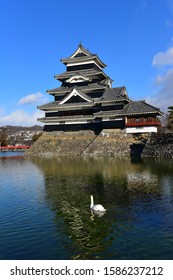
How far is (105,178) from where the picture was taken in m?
21.6

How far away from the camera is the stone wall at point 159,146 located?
117ft

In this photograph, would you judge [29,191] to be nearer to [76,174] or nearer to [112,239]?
[76,174]

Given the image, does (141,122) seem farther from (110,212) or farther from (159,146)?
(110,212)

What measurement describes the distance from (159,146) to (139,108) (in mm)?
7501

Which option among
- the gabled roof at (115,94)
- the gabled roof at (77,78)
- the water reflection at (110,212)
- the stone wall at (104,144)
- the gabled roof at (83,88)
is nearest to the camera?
the water reflection at (110,212)

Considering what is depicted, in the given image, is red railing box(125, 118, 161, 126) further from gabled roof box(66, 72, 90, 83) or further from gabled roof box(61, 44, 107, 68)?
gabled roof box(61, 44, 107, 68)

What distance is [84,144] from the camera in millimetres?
44031

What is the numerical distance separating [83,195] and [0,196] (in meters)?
5.11

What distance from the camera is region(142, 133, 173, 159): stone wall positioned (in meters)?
35.6

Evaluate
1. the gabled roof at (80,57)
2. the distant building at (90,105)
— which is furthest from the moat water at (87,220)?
the gabled roof at (80,57)

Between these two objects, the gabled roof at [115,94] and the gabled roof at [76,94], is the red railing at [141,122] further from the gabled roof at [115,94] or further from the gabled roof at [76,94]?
the gabled roof at [76,94]

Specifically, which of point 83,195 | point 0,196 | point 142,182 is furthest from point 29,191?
point 142,182

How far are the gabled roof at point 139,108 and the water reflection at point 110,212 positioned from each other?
18822 mm

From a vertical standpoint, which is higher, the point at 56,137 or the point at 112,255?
the point at 56,137
